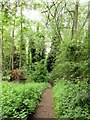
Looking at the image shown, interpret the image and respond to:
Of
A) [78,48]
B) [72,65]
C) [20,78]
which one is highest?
[78,48]

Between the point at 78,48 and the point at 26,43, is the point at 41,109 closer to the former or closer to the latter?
the point at 78,48

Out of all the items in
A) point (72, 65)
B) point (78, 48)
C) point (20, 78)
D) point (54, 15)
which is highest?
point (54, 15)

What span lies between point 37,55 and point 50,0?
17.8 feet

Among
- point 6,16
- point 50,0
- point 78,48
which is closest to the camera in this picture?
point 6,16

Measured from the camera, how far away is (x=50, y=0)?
12.0 metres

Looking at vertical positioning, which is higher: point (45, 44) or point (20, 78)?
point (45, 44)

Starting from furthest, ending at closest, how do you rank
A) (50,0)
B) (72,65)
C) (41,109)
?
(50,0), (72,65), (41,109)

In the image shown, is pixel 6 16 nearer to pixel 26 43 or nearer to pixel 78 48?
pixel 78 48

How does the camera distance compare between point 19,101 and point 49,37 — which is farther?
point 49,37

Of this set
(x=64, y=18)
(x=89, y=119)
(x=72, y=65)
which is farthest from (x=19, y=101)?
(x=64, y=18)

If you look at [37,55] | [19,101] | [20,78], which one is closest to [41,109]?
[19,101]

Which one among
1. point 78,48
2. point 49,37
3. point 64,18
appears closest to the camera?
point 78,48

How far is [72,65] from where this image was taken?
23.5ft

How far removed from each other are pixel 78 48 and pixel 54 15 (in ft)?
18.1
